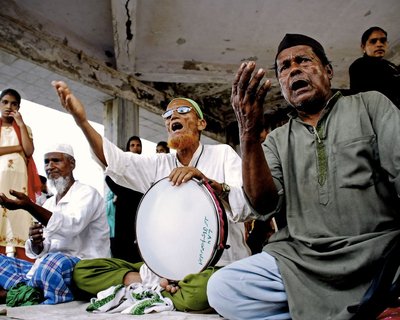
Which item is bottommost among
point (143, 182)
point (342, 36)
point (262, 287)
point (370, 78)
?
point (262, 287)

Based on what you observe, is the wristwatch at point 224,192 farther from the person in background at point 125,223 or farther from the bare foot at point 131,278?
the person in background at point 125,223

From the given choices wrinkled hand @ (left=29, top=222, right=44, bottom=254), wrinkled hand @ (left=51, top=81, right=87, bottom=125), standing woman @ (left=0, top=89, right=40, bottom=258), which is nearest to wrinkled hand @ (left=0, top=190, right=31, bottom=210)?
wrinkled hand @ (left=29, top=222, right=44, bottom=254)

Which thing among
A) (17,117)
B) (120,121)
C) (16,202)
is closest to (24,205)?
(16,202)

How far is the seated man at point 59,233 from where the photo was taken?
9.65 ft

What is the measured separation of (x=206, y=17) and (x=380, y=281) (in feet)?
13.6

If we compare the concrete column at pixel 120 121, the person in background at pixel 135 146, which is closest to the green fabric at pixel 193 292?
the person in background at pixel 135 146

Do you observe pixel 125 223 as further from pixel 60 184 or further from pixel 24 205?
pixel 24 205

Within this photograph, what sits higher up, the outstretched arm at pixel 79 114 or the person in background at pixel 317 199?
the outstretched arm at pixel 79 114

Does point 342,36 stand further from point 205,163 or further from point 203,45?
point 205,163

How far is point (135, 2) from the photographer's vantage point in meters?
4.43

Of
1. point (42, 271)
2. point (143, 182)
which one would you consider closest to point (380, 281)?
point (143, 182)

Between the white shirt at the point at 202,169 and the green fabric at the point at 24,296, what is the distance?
105cm

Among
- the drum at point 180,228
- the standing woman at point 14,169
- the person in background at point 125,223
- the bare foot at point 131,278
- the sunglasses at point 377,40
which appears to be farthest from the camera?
the person in background at point 125,223

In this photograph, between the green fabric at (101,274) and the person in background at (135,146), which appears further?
the person in background at (135,146)
